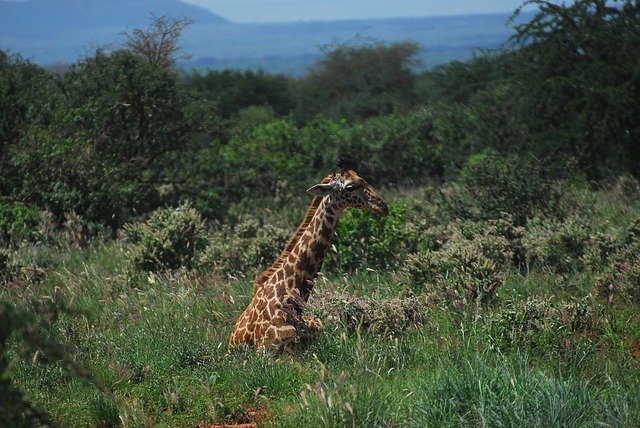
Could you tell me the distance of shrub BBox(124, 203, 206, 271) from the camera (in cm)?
1304

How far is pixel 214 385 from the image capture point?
Answer: 7.89 meters

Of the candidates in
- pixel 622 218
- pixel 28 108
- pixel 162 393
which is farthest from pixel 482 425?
pixel 28 108

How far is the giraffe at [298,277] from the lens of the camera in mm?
8680

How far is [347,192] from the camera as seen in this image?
365 inches

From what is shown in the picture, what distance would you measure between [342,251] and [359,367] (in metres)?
4.92

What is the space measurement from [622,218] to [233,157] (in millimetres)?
9860

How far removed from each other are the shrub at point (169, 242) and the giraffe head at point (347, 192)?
12.5 feet

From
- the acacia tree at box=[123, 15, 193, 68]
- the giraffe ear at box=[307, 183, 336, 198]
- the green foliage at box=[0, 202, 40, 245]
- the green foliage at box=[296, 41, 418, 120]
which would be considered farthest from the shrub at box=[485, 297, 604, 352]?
the green foliage at box=[296, 41, 418, 120]

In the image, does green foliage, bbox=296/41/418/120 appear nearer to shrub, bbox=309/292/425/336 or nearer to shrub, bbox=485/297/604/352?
shrub, bbox=309/292/425/336

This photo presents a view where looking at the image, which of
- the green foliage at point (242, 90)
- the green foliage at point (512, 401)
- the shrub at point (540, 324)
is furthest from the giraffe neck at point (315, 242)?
the green foliage at point (242, 90)

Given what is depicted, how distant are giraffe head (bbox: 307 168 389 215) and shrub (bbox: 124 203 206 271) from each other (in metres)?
3.83

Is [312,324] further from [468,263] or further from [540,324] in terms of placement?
[468,263]

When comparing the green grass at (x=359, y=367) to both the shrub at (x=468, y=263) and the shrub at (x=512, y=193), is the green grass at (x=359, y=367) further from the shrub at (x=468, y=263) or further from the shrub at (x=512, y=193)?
the shrub at (x=512, y=193)

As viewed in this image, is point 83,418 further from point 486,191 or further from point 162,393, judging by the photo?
point 486,191
